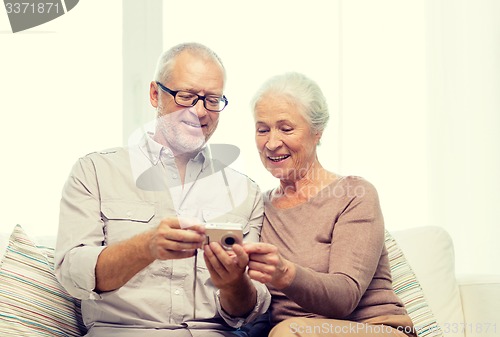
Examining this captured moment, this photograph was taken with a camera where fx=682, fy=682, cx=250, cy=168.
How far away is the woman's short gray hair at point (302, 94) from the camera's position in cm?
193

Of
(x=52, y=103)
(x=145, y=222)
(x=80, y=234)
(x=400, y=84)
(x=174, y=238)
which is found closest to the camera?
(x=174, y=238)

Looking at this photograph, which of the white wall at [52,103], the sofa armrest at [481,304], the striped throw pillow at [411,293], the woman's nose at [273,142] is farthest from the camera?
the white wall at [52,103]

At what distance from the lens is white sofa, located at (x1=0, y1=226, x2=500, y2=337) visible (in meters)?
1.80

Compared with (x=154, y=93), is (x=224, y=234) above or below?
below

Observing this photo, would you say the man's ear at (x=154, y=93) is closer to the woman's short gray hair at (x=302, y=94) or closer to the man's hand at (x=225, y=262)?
the woman's short gray hair at (x=302, y=94)

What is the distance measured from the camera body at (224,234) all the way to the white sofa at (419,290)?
62cm

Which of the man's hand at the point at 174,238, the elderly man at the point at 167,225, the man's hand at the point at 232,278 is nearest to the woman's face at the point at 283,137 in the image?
the elderly man at the point at 167,225

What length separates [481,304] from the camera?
2182mm

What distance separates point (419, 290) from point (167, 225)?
0.98 meters

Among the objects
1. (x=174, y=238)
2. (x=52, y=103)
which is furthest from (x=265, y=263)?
(x=52, y=103)

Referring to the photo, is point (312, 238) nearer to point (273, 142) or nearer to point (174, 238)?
point (273, 142)

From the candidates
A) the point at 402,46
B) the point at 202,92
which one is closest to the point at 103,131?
the point at 202,92

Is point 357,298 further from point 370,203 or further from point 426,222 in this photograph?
point 426,222

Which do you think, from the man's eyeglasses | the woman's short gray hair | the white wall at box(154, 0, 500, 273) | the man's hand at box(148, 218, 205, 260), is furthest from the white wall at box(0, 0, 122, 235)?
the man's hand at box(148, 218, 205, 260)
